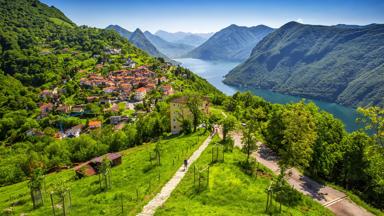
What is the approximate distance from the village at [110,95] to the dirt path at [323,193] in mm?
67567

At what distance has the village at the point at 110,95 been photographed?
105881mm

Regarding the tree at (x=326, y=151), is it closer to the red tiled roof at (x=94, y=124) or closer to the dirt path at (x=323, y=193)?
the dirt path at (x=323, y=193)

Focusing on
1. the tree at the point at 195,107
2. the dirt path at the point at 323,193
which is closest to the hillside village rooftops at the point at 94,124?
the tree at the point at 195,107

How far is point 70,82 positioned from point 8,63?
62.6 meters

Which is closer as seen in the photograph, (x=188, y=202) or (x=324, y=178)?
(x=188, y=202)

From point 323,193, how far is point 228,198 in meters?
14.8

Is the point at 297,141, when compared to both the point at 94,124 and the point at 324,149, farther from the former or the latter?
the point at 94,124

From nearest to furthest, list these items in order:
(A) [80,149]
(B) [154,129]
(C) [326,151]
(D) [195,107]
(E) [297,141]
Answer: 1. (E) [297,141]
2. (C) [326,151]
3. (D) [195,107]
4. (A) [80,149]
5. (B) [154,129]

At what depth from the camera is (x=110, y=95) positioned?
457ft

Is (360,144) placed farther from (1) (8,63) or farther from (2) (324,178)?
(1) (8,63)

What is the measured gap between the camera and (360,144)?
39.1 m

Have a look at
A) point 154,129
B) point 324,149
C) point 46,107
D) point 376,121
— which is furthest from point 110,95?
point 376,121

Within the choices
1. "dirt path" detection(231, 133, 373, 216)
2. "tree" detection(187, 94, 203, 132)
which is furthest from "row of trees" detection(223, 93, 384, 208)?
"tree" detection(187, 94, 203, 132)

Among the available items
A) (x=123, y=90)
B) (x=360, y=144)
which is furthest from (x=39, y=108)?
(x=360, y=144)
